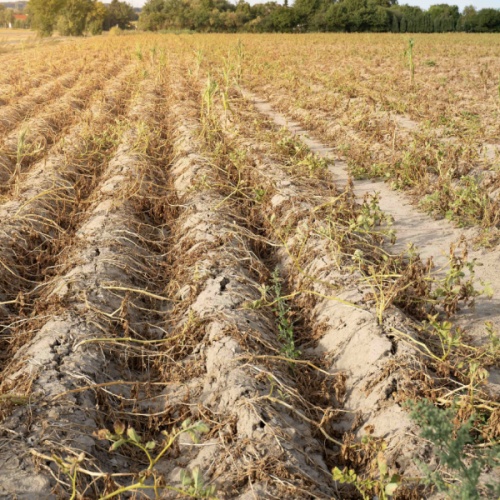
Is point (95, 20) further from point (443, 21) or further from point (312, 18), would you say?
point (443, 21)

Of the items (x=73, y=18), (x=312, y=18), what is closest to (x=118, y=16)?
(x=73, y=18)

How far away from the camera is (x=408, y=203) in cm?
597

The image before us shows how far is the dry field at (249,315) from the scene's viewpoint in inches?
99.7

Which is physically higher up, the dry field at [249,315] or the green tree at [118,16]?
the green tree at [118,16]

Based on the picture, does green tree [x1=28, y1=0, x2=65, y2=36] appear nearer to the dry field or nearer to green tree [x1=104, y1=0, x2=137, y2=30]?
green tree [x1=104, y1=0, x2=137, y2=30]

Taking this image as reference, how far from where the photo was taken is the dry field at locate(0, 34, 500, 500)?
2531mm

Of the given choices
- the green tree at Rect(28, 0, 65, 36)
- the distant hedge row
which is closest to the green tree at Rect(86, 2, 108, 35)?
the green tree at Rect(28, 0, 65, 36)

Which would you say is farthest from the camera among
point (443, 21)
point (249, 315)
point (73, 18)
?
point (443, 21)

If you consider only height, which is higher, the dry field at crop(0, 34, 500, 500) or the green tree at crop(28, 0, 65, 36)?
the green tree at crop(28, 0, 65, 36)

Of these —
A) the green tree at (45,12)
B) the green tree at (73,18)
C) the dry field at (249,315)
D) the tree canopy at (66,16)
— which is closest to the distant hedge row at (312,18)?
the tree canopy at (66,16)

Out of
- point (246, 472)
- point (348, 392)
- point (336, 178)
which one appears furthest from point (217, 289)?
point (336, 178)

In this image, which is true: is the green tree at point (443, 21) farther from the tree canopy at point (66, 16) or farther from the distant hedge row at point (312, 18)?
the tree canopy at point (66, 16)

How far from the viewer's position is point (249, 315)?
12.1 ft

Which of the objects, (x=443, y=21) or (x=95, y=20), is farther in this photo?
(x=95, y=20)
